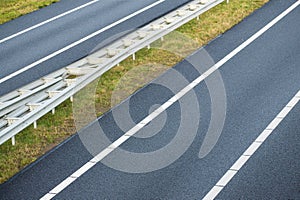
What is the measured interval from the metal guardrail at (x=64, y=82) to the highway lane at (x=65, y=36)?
4.18 ft

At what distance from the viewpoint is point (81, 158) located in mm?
12297

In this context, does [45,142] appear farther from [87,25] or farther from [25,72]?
[87,25]

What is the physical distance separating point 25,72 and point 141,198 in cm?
758

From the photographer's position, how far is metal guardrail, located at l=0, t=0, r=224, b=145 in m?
13.1

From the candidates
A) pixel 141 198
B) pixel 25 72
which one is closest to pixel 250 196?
pixel 141 198

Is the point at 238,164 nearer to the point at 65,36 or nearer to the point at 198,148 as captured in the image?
the point at 198,148

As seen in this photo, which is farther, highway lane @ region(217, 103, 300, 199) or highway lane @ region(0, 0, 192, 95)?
highway lane @ region(0, 0, 192, 95)

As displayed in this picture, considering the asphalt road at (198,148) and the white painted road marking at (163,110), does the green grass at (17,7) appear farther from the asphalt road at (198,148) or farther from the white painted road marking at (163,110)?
the white painted road marking at (163,110)

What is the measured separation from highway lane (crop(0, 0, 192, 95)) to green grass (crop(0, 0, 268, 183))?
1.65 meters

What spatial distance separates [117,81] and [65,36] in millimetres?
4771

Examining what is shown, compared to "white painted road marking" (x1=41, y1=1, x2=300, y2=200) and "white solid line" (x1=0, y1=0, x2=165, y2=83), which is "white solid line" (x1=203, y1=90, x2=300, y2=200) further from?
"white solid line" (x1=0, y1=0, x2=165, y2=83)

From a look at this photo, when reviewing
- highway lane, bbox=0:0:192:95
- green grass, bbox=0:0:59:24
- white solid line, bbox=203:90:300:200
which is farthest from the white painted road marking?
green grass, bbox=0:0:59:24

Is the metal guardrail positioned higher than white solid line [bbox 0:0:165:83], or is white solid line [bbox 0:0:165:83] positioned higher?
the metal guardrail

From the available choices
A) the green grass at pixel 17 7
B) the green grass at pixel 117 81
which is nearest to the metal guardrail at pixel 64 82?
the green grass at pixel 117 81
